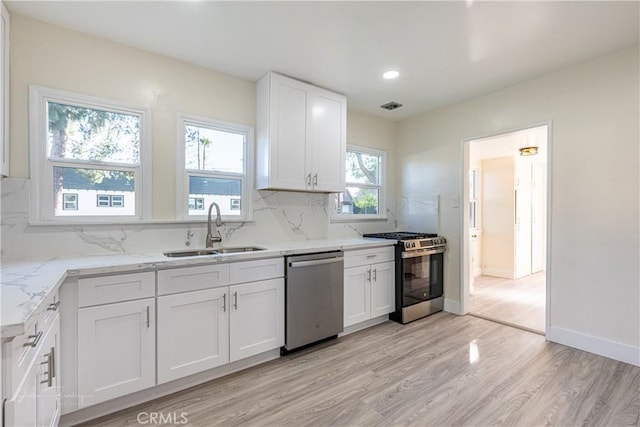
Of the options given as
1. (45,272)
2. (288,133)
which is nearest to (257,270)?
(45,272)

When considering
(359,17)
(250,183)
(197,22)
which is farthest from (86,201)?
(359,17)

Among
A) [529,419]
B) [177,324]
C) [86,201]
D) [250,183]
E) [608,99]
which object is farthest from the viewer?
[250,183]

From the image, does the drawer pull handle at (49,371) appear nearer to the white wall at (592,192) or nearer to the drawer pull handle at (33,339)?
the drawer pull handle at (33,339)

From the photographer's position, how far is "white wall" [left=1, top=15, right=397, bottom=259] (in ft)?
6.61

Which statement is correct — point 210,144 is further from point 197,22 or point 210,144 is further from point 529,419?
point 529,419

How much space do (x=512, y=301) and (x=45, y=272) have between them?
4788 mm

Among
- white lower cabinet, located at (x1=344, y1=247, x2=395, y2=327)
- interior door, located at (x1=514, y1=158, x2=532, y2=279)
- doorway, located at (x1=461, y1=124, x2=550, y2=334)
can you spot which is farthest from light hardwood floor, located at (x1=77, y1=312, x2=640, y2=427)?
interior door, located at (x1=514, y1=158, x2=532, y2=279)

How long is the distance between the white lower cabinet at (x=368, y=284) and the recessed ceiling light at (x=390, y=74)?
5.64 feet

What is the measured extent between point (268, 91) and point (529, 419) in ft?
10.1

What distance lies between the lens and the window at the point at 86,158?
2.08 metres

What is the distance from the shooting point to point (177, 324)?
201cm

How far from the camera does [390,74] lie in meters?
2.87

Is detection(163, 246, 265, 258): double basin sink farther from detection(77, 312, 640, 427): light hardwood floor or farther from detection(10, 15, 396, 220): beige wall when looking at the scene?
detection(77, 312, 640, 427): light hardwood floor

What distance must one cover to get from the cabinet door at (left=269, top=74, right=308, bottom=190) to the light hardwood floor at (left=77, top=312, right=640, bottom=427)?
160cm
